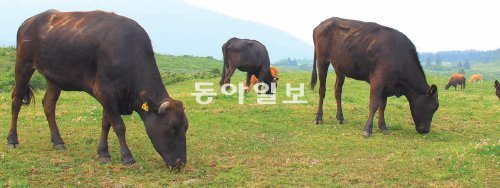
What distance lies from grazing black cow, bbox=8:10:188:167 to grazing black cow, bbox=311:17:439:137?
20.6ft

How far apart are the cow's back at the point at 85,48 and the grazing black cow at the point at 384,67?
6528mm

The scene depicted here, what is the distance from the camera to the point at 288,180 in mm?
8148

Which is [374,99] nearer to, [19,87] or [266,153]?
[266,153]

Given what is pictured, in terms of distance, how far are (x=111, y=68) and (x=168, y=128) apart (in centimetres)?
146

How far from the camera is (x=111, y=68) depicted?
8438 mm

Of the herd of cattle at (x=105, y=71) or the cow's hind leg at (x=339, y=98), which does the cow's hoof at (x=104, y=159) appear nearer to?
the herd of cattle at (x=105, y=71)

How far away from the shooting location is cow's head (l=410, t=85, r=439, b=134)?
1308 cm

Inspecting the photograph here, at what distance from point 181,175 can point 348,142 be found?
5082mm

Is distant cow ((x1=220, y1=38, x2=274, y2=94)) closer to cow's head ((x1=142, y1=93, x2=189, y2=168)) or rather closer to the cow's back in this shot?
the cow's back

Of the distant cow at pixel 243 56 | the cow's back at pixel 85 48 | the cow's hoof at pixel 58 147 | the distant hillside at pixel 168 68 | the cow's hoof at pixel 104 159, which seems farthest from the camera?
the distant hillside at pixel 168 68

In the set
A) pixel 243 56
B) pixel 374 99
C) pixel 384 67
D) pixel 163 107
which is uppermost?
pixel 384 67

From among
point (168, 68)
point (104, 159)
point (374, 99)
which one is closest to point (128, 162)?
point (104, 159)

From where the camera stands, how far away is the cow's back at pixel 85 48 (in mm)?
8523

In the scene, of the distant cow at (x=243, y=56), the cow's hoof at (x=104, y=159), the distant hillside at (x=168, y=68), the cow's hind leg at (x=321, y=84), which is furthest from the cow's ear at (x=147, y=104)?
the distant hillside at (x=168, y=68)
